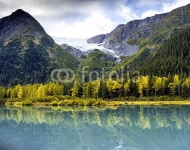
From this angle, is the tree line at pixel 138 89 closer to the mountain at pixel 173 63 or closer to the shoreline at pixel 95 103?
the shoreline at pixel 95 103

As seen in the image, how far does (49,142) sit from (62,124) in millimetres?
19286

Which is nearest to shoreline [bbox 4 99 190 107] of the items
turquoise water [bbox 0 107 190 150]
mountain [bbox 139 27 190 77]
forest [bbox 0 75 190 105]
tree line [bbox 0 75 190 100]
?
Result: forest [bbox 0 75 190 105]

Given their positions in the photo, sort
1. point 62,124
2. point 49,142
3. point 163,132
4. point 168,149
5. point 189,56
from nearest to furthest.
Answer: point 168,149, point 49,142, point 163,132, point 62,124, point 189,56

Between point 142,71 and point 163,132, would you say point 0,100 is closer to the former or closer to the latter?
point 142,71

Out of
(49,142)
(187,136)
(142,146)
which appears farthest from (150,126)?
(49,142)

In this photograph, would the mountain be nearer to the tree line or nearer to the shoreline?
the tree line

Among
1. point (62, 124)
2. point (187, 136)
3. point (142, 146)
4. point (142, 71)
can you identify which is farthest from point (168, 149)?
point (142, 71)

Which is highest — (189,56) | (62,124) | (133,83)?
(189,56)

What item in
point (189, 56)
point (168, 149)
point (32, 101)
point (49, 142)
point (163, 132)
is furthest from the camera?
point (189, 56)

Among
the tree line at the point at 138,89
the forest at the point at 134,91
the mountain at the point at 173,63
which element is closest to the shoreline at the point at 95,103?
the forest at the point at 134,91

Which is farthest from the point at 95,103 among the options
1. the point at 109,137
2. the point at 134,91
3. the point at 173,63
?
the point at 173,63

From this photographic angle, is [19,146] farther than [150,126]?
No

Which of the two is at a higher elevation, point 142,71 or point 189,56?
point 189,56

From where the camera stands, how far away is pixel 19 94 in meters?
129
